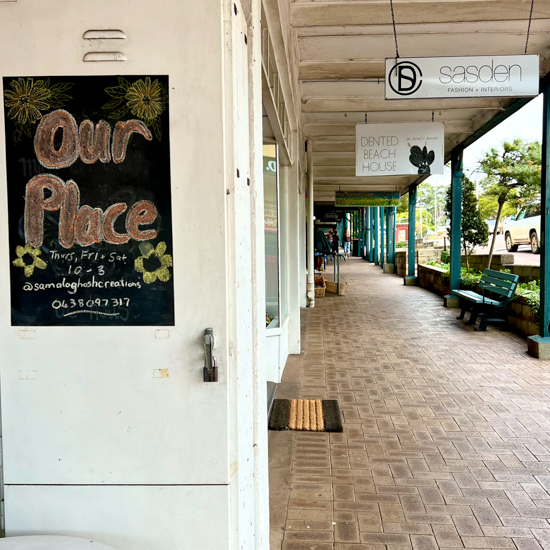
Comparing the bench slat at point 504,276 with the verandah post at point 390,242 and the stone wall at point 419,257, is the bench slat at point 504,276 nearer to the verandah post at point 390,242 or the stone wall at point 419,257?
the stone wall at point 419,257

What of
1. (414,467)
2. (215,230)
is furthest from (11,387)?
(414,467)

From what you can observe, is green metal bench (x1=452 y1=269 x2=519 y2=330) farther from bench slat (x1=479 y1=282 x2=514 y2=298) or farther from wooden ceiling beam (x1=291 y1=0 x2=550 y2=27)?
wooden ceiling beam (x1=291 y1=0 x2=550 y2=27)

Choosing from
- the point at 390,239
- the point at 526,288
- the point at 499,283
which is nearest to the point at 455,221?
the point at 526,288

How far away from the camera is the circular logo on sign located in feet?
16.5

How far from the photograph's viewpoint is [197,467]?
1815 mm

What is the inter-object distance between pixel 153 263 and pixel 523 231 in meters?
23.7

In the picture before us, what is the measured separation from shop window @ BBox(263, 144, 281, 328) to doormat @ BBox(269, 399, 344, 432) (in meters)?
1.04

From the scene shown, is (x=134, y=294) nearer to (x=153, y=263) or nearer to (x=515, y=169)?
(x=153, y=263)

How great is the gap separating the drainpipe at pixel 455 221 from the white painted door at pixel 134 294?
32.6ft

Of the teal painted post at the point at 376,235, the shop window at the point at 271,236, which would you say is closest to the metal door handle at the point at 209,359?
the shop window at the point at 271,236

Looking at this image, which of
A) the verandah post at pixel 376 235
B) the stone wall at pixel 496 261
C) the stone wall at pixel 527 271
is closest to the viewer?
the stone wall at pixel 527 271

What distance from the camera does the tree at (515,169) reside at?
38.3 ft

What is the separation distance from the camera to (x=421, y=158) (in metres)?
8.07

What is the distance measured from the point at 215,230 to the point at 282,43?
135 inches
